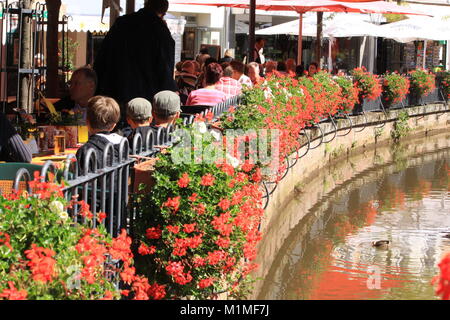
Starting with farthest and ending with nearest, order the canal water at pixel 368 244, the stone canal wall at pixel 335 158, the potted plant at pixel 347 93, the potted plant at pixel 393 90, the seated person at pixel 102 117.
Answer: the potted plant at pixel 393 90 → the potted plant at pixel 347 93 → the stone canal wall at pixel 335 158 → the canal water at pixel 368 244 → the seated person at pixel 102 117

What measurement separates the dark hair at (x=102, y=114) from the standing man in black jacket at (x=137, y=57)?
2.16 metres

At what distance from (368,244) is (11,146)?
19.0 ft

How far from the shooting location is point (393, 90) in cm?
2253

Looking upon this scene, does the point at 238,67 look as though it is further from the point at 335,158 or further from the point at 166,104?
the point at 166,104

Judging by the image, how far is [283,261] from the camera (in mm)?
10062

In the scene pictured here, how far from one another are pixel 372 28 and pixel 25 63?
1722cm

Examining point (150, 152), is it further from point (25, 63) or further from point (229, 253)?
point (25, 63)

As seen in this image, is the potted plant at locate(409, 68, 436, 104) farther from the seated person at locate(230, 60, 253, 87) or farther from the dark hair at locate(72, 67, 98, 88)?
the dark hair at locate(72, 67, 98, 88)

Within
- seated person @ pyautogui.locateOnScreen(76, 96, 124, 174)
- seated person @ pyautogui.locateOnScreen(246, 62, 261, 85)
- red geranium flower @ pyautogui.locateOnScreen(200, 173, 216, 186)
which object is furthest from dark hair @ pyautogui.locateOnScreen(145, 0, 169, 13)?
seated person @ pyautogui.locateOnScreen(246, 62, 261, 85)

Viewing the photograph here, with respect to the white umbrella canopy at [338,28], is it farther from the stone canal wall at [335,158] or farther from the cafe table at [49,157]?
the cafe table at [49,157]

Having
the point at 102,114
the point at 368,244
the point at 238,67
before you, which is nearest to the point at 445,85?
the point at 238,67

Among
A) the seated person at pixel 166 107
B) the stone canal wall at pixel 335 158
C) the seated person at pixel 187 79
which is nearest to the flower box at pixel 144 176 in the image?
the seated person at pixel 166 107

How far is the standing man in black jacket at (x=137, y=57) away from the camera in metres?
8.68

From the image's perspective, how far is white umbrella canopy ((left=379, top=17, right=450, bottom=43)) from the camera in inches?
1105
